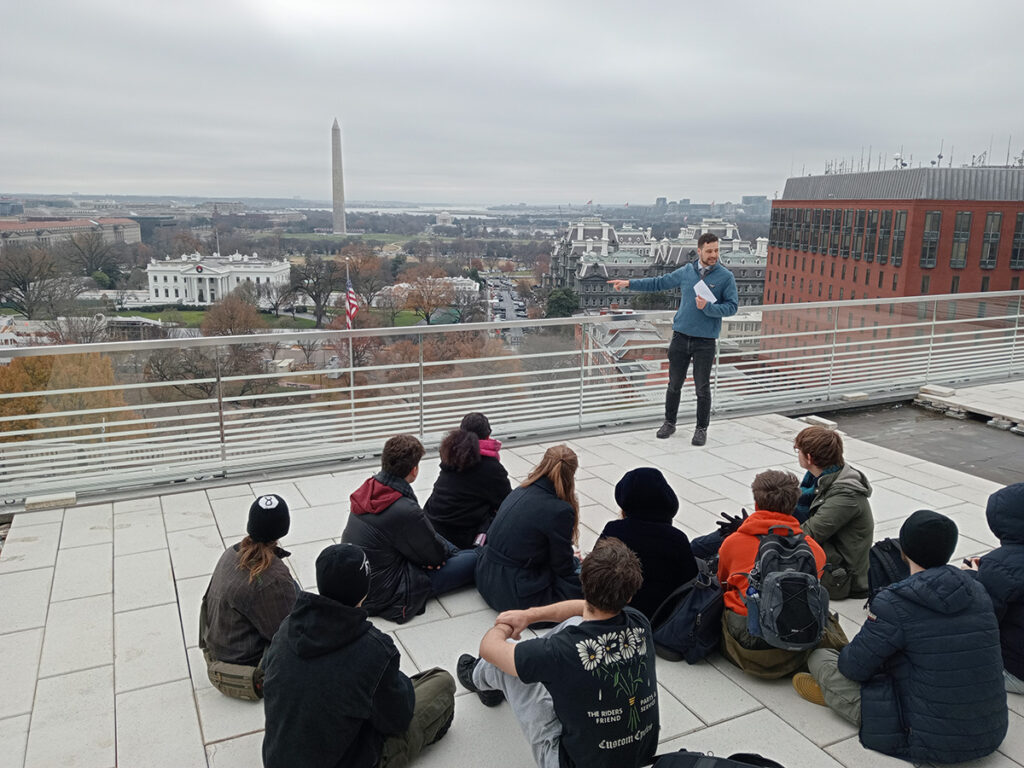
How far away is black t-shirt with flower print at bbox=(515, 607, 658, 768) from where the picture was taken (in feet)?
7.28

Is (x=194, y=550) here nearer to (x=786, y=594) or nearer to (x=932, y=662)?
(x=786, y=594)

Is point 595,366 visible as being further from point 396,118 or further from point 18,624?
point 396,118

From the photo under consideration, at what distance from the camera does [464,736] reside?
9.52ft

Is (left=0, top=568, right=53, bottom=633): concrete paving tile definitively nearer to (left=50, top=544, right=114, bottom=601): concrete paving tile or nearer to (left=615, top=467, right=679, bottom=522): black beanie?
(left=50, top=544, right=114, bottom=601): concrete paving tile

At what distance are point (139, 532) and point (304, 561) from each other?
4.18 ft

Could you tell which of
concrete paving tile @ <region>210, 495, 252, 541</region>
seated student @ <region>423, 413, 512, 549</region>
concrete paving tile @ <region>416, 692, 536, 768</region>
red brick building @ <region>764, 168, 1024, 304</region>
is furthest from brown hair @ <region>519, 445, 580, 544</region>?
red brick building @ <region>764, 168, 1024, 304</region>

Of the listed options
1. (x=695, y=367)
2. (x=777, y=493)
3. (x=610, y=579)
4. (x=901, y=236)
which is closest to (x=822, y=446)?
(x=777, y=493)

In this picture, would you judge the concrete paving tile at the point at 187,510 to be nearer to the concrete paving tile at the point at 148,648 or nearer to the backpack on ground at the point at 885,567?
the concrete paving tile at the point at 148,648

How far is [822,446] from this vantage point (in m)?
3.79

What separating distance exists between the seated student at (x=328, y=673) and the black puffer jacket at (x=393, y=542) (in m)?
1.26

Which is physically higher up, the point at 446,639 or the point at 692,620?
the point at 692,620

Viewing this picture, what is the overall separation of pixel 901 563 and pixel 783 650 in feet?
2.53

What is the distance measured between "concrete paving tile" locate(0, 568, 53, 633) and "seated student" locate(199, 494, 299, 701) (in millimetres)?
1306

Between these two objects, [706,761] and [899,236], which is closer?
[706,761]
